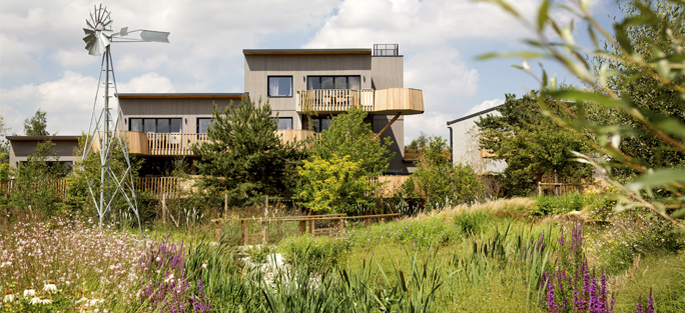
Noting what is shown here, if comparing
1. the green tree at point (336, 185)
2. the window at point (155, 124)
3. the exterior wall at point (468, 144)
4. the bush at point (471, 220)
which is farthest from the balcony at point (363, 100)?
the bush at point (471, 220)

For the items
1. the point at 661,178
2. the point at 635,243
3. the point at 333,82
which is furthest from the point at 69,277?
the point at 333,82

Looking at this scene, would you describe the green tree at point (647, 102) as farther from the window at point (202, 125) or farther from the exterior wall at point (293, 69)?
the window at point (202, 125)

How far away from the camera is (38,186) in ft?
64.0

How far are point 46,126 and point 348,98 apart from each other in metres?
37.8

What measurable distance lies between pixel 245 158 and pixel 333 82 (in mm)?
9929

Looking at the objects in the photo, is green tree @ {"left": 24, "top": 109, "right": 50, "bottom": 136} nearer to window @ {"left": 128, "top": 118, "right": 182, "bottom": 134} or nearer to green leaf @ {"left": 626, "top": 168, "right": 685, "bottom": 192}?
window @ {"left": 128, "top": 118, "right": 182, "bottom": 134}

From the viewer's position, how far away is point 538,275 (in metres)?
5.32

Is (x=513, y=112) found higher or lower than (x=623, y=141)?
higher

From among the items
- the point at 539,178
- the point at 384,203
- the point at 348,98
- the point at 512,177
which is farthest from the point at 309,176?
the point at 539,178

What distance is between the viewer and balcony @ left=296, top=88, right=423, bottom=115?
25641 mm

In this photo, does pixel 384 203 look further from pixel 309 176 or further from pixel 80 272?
pixel 80 272

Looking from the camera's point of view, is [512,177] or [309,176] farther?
[512,177]

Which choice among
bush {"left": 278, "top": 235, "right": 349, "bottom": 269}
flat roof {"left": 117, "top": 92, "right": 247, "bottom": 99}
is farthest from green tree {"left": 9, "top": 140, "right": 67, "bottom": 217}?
bush {"left": 278, "top": 235, "right": 349, "bottom": 269}

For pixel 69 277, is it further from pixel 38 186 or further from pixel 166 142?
pixel 166 142
